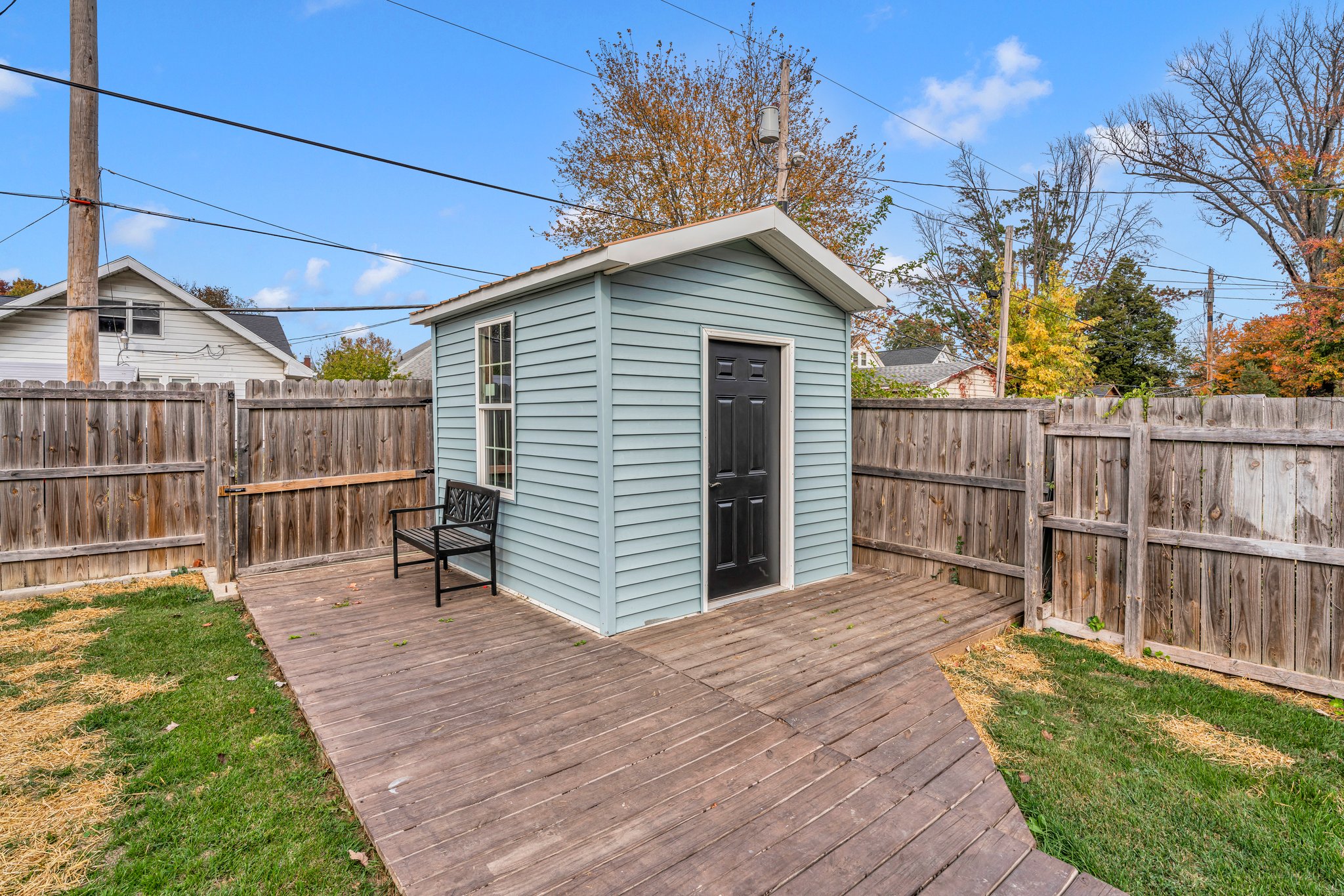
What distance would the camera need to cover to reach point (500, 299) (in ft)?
17.6

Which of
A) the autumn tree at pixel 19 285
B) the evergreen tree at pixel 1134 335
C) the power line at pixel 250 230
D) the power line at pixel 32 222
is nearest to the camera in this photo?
the power line at pixel 250 230

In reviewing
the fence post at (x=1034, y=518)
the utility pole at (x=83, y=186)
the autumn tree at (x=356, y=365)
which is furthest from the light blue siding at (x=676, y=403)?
the autumn tree at (x=356, y=365)

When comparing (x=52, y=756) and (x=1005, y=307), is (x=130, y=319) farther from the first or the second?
(x=1005, y=307)

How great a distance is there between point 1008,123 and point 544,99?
12260 millimetres

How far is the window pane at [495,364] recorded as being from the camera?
5.41 m

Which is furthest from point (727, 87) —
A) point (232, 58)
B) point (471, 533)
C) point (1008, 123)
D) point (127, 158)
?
point (471, 533)

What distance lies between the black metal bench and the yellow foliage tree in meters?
16.6

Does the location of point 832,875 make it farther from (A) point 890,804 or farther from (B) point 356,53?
(B) point 356,53

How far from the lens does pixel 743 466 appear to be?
16.9 feet

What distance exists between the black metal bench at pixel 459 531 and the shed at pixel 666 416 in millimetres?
169

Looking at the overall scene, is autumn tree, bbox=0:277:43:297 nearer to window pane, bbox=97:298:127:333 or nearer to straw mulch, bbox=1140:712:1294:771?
window pane, bbox=97:298:127:333

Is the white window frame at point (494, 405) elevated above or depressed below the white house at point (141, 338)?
below

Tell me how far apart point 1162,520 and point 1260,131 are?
63.2 feet

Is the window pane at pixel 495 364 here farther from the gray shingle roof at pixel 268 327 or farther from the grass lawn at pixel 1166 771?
the gray shingle roof at pixel 268 327
